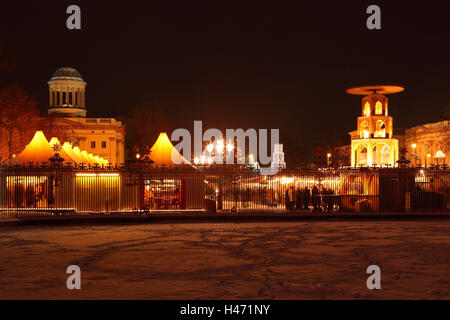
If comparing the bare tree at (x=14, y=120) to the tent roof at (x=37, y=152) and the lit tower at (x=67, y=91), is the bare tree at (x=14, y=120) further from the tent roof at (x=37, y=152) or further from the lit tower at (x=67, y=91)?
the lit tower at (x=67, y=91)

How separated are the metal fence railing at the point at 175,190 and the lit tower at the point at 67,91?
84621 mm

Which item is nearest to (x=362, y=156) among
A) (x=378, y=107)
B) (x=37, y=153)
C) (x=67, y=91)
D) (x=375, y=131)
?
(x=375, y=131)

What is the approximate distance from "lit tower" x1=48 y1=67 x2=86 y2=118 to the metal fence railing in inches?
3332

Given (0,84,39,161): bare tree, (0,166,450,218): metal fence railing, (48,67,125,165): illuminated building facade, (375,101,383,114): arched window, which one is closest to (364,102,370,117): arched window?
(375,101,383,114): arched window

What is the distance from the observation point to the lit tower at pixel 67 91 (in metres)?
111

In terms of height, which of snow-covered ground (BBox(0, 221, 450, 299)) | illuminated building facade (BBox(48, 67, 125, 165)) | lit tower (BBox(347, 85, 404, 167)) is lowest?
snow-covered ground (BBox(0, 221, 450, 299))

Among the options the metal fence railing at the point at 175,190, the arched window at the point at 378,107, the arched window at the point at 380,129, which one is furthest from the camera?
the arched window at the point at 378,107

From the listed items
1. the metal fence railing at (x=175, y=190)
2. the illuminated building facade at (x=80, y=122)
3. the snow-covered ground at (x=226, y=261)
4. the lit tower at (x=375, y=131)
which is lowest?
the snow-covered ground at (x=226, y=261)

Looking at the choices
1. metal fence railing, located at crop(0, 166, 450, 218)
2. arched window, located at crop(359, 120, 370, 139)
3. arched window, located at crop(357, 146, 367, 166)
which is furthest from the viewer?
arched window, located at crop(357, 146, 367, 166)

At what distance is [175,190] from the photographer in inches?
1156

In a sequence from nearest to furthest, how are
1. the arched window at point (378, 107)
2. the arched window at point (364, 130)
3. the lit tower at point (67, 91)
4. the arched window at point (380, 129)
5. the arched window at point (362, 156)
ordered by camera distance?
the arched window at point (380, 129) → the arched window at point (364, 130) → the arched window at point (378, 107) → the arched window at point (362, 156) → the lit tower at point (67, 91)

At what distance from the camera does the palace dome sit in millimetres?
111688

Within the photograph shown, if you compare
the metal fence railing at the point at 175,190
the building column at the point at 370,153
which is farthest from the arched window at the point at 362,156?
the metal fence railing at the point at 175,190

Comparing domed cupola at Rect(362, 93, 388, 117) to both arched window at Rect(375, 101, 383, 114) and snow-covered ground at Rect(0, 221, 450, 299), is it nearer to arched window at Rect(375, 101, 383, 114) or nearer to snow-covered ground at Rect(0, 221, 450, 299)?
arched window at Rect(375, 101, 383, 114)
